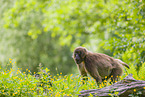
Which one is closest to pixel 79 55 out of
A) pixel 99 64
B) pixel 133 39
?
pixel 99 64

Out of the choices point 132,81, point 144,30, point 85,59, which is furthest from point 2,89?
point 144,30

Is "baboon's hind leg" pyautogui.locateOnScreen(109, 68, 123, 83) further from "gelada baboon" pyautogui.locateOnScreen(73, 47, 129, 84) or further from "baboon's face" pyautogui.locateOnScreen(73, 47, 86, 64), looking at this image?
"baboon's face" pyautogui.locateOnScreen(73, 47, 86, 64)

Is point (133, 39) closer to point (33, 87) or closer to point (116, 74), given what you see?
point (116, 74)

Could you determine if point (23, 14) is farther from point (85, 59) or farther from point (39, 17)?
point (85, 59)

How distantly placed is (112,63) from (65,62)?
17870 mm

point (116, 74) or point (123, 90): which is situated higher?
point (116, 74)

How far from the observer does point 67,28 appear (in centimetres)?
1825

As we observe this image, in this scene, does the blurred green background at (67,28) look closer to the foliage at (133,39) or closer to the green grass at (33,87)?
the foliage at (133,39)

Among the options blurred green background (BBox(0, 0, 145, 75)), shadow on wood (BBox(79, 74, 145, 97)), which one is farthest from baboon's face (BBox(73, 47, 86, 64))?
shadow on wood (BBox(79, 74, 145, 97))

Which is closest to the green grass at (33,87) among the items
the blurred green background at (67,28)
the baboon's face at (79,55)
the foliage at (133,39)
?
the baboon's face at (79,55)

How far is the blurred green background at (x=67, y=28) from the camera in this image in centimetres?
859

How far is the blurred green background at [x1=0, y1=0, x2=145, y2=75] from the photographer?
8.59m

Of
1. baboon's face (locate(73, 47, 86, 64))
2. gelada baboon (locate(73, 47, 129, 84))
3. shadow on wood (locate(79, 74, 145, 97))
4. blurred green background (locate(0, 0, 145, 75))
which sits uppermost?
blurred green background (locate(0, 0, 145, 75))

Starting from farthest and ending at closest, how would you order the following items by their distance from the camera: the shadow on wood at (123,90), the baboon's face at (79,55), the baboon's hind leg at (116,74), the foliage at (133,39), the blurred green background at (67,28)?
the blurred green background at (67,28) < the foliage at (133,39) < the baboon's face at (79,55) < the baboon's hind leg at (116,74) < the shadow on wood at (123,90)
